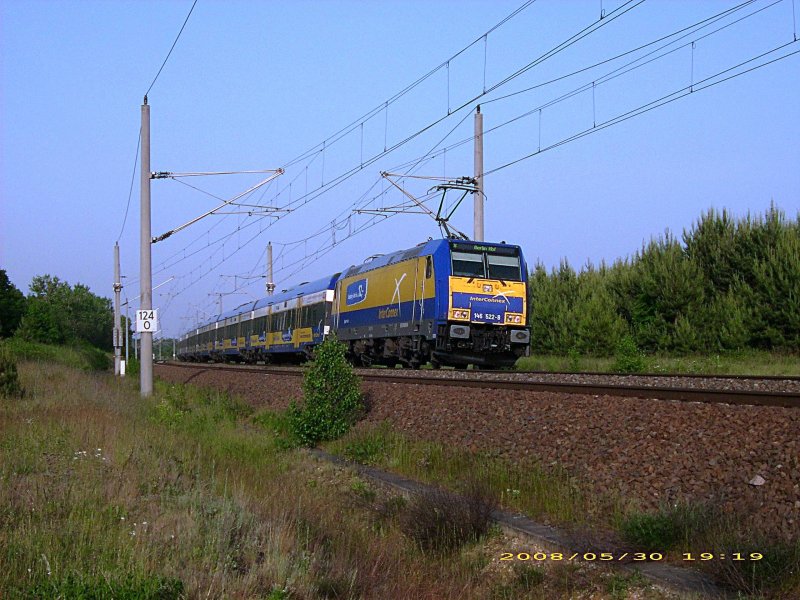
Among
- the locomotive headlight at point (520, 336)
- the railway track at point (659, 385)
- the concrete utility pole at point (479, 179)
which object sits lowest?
the railway track at point (659, 385)

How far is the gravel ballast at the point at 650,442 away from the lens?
7336mm

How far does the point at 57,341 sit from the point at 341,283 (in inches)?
1961

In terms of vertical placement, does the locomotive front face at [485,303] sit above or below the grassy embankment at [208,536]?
above

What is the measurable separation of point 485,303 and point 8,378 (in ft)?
38.9

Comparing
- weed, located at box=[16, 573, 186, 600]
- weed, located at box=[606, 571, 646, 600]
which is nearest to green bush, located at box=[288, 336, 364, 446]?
weed, located at box=[606, 571, 646, 600]

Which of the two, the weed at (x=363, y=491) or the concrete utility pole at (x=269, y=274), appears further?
the concrete utility pole at (x=269, y=274)

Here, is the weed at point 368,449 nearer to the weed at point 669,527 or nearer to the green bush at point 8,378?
the weed at point 669,527

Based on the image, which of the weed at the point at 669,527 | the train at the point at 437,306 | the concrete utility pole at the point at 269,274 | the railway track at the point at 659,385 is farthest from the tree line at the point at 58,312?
the weed at the point at 669,527

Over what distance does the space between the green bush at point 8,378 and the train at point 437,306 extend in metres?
7.11

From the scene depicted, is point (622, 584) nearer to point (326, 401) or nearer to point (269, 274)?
point (326, 401)

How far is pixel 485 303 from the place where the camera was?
76.2 ft

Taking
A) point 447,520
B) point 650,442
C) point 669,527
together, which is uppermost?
point 650,442

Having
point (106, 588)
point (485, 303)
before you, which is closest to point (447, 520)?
point (106, 588)

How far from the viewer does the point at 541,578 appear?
22.1 ft
